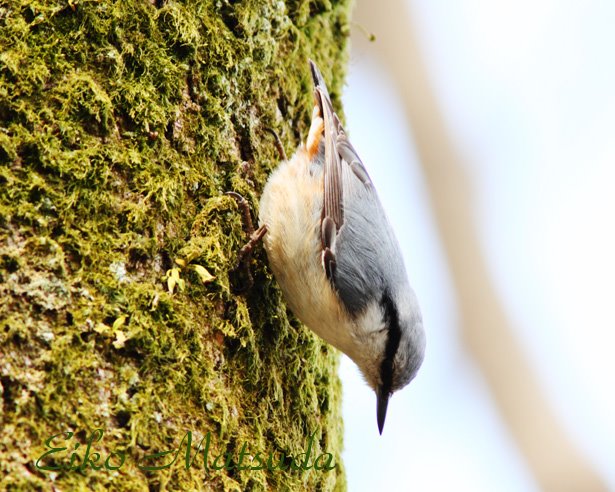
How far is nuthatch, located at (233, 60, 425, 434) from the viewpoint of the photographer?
2.37m

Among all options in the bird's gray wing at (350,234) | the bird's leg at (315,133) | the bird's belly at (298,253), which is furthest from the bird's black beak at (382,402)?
the bird's leg at (315,133)

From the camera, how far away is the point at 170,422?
169 cm

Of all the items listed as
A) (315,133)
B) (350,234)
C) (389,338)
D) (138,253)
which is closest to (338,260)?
(350,234)

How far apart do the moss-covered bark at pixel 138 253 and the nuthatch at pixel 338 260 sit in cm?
9

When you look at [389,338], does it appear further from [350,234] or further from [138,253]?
[138,253]

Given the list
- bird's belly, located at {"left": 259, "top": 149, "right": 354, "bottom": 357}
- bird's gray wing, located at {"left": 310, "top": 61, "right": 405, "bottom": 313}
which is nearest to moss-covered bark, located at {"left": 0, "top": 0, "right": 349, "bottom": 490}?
bird's belly, located at {"left": 259, "top": 149, "right": 354, "bottom": 357}

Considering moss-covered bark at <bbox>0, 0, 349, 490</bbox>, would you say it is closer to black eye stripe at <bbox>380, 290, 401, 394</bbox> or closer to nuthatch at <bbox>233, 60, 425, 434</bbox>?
nuthatch at <bbox>233, 60, 425, 434</bbox>

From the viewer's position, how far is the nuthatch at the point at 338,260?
7.77 ft

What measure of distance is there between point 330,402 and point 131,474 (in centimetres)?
101

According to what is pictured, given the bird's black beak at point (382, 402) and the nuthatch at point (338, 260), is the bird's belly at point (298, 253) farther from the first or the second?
the bird's black beak at point (382, 402)

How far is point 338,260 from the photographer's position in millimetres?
2475

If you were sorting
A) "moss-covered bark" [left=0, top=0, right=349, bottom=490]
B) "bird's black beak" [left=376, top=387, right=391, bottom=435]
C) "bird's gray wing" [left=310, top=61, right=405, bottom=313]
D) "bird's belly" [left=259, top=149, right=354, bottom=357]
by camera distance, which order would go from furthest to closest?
"bird's black beak" [left=376, top=387, right=391, bottom=435] → "bird's gray wing" [left=310, top=61, right=405, bottom=313] → "bird's belly" [left=259, top=149, right=354, bottom=357] → "moss-covered bark" [left=0, top=0, right=349, bottom=490]

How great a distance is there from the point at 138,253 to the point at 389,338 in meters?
1.09

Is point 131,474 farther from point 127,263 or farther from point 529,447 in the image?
point 529,447
